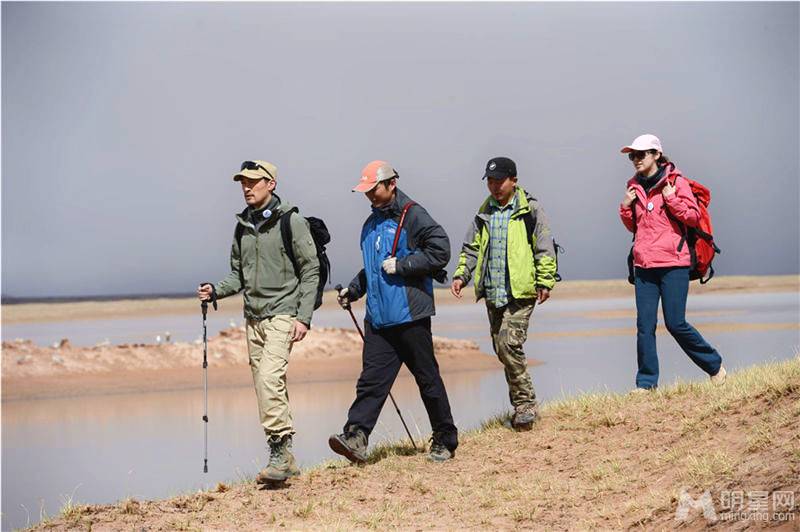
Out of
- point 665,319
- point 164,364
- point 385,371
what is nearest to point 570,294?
point 164,364

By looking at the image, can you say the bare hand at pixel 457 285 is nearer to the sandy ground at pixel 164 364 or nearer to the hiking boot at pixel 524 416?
the hiking boot at pixel 524 416

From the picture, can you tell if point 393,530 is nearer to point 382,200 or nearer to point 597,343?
point 382,200

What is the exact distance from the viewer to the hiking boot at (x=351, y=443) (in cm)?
854

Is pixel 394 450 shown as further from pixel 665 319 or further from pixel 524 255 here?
pixel 665 319

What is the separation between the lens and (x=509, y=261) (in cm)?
891

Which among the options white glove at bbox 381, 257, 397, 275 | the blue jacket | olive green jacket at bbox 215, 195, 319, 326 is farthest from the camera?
the blue jacket

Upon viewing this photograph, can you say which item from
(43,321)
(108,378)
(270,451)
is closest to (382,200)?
(270,451)

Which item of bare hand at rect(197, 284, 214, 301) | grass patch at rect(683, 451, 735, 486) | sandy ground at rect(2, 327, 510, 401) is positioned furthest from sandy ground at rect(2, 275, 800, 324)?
grass patch at rect(683, 451, 735, 486)

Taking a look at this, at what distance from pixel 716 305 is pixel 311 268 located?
36138 mm

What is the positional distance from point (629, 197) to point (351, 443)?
11.0ft

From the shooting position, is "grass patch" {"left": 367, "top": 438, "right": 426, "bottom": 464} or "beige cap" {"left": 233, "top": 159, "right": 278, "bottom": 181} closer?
"beige cap" {"left": 233, "top": 159, "right": 278, "bottom": 181}

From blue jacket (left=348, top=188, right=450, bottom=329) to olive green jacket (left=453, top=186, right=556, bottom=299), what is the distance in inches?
29.3

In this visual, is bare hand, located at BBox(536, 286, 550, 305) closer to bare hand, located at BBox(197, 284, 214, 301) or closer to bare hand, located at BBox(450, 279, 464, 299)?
bare hand, located at BBox(450, 279, 464, 299)

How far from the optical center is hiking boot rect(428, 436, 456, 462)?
8941 millimetres
